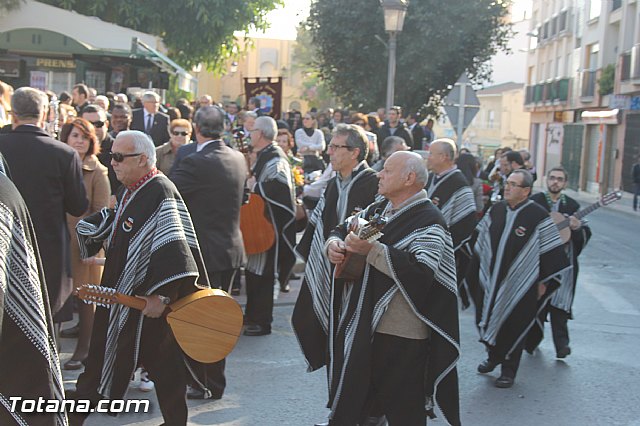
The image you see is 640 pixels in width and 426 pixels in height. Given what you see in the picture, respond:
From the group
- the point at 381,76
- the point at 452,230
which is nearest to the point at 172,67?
the point at 381,76

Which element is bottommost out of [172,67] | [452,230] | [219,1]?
[452,230]

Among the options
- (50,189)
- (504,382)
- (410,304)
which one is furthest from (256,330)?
(410,304)

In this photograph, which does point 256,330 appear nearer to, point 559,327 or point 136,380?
point 136,380

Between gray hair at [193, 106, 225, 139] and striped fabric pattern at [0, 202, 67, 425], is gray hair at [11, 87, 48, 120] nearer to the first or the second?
gray hair at [193, 106, 225, 139]

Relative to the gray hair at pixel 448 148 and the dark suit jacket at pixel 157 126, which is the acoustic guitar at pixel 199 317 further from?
the dark suit jacket at pixel 157 126

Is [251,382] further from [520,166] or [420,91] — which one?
[420,91]

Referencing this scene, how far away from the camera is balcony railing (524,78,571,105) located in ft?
155

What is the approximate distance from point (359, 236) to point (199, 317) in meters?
0.95

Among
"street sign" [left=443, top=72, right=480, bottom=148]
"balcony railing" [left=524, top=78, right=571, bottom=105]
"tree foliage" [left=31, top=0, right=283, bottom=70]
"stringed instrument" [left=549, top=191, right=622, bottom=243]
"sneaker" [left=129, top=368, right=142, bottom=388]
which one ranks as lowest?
"sneaker" [left=129, top=368, right=142, bottom=388]

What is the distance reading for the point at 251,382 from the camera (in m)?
7.07

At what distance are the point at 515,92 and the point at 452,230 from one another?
212ft

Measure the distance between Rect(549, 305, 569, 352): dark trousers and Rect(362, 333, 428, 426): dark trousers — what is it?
357 cm

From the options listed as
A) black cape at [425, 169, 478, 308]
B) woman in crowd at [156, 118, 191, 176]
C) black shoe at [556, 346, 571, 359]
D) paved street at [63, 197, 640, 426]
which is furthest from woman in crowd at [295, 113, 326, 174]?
black shoe at [556, 346, 571, 359]

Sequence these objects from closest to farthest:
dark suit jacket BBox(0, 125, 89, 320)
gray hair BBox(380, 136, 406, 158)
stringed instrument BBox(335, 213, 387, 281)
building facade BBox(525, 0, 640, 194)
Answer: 1. stringed instrument BBox(335, 213, 387, 281)
2. dark suit jacket BBox(0, 125, 89, 320)
3. gray hair BBox(380, 136, 406, 158)
4. building facade BBox(525, 0, 640, 194)
